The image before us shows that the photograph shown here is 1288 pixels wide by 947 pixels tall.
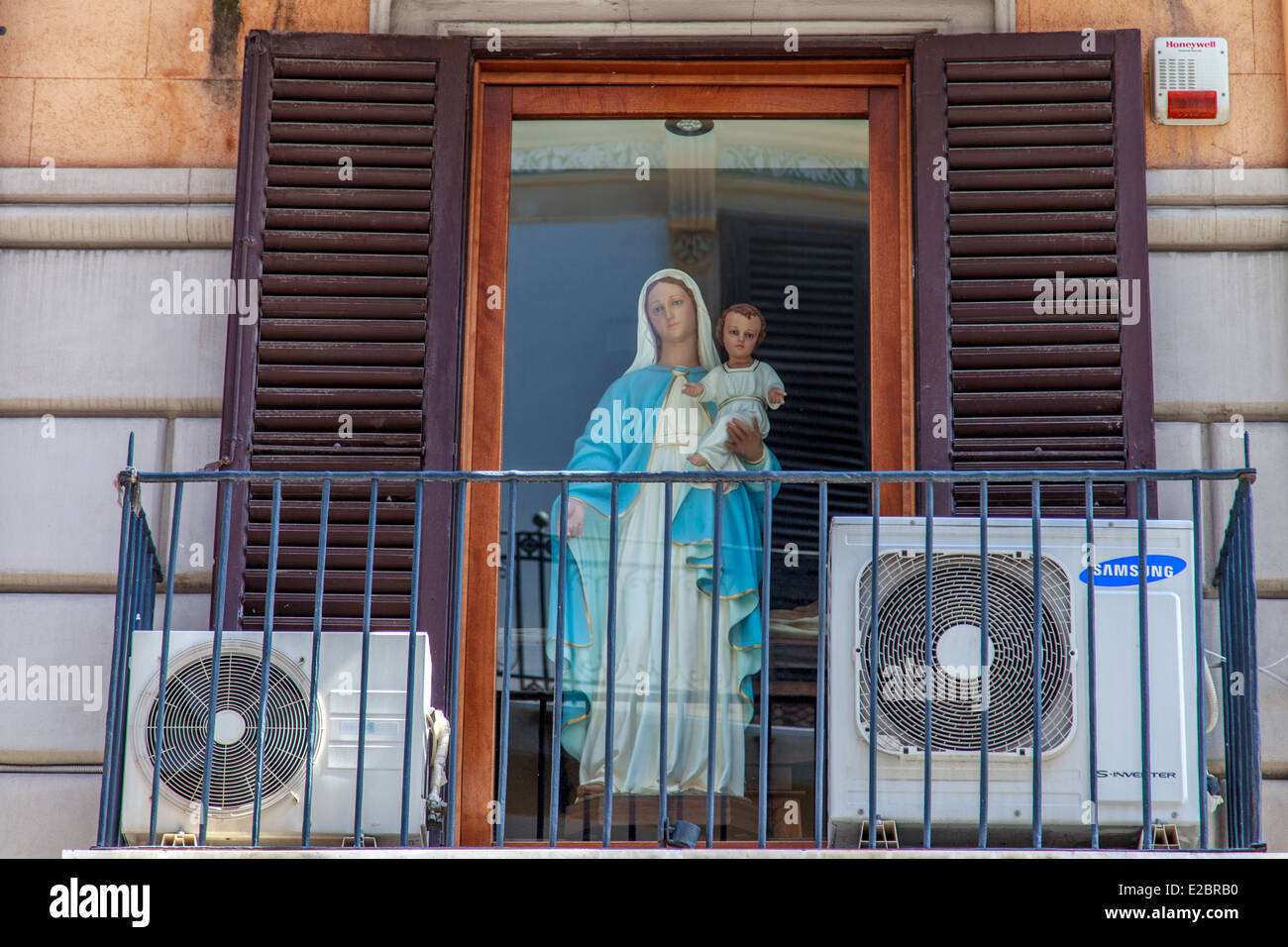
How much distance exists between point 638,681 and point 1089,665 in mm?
1597

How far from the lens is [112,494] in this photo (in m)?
6.11

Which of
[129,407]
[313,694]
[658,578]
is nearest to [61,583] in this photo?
[129,407]

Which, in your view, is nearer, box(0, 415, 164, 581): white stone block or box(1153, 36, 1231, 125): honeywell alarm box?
box(0, 415, 164, 581): white stone block

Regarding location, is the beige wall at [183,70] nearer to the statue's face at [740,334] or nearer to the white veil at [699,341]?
the white veil at [699,341]

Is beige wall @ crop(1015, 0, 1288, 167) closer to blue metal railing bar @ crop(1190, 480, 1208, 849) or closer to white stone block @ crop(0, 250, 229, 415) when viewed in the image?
blue metal railing bar @ crop(1190, 480, 1208, 849)

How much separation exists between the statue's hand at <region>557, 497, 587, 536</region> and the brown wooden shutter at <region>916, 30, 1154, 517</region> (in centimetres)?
116

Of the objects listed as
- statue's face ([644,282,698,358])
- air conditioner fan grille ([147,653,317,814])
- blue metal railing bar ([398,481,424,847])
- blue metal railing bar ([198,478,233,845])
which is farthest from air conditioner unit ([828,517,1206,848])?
blue metal railing bar ([198,478,233,845])

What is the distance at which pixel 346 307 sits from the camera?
241 inches

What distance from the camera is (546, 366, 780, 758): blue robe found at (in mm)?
5887

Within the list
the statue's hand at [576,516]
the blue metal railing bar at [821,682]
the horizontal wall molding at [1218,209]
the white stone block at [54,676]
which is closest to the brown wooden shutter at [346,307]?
the statue's hand at [576,516]

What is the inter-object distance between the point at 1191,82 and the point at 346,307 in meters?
3.04

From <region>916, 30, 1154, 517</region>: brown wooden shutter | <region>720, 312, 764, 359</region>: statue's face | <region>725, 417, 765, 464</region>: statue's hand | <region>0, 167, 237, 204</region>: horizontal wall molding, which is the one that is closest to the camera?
<region>916, 30, 1154, 517</region>: brown wooden shutter

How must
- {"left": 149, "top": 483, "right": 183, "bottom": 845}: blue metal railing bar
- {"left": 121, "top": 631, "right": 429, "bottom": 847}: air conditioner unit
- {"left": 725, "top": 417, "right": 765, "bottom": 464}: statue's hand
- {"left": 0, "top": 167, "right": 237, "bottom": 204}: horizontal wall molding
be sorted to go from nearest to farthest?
{"left": 149, "top": 483, "right": 183, "bottom": 845}: blue metal railing bar
{"left": 121, "top": 631, "right": 429, "bottom": 847}: air conditioner unit
{"left": 725, "top": 417, "right": 765, "bottom": 464}: statue's hand
{"left": 0, "top": 167, "right": 237, "bottom": 204}: horizontal wall molding
